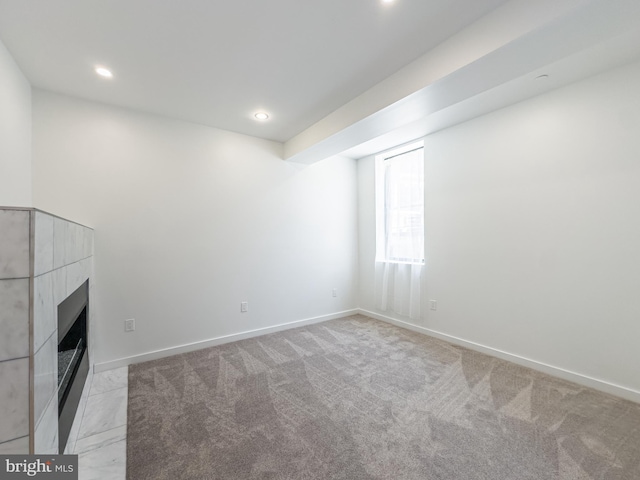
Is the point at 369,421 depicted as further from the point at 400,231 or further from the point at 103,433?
the point at 400,231

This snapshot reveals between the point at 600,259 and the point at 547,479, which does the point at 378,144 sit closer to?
the point at 600,259

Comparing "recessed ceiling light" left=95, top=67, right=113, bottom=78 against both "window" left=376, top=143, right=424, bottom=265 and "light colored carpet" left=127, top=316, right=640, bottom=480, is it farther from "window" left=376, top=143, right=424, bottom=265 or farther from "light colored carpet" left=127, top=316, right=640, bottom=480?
"window" left=376, top=143, right=424, bottom=265

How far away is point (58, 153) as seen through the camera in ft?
8.19

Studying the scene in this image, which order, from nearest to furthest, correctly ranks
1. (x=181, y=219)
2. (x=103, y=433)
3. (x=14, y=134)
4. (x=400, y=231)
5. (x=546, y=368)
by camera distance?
(x=103, y=433)
(x=14, y=134)
(x=546, y=368)
(x=181, y=219)
(x=400, y=231)

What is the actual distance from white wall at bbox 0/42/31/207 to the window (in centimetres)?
399

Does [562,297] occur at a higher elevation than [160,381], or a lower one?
higher

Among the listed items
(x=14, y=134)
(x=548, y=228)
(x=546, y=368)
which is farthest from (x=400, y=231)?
(x=14, y=134)

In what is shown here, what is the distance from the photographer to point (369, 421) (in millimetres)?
1913

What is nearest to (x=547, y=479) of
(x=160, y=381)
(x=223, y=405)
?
(x=223, y=405)

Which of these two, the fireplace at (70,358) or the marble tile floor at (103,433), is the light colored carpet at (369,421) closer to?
the marble tile floor at (103,433)

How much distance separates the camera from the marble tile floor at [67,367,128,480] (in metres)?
1.54

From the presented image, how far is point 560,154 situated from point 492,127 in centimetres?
72

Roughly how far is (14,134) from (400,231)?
162 inches

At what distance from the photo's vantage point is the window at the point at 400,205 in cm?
383
